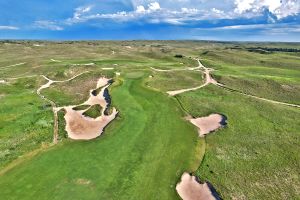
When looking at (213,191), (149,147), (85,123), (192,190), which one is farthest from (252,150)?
(85,123)

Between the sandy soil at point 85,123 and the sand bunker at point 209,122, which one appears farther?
the sand bunker at point 209,122

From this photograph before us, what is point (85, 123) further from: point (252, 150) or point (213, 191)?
point (252, 150)

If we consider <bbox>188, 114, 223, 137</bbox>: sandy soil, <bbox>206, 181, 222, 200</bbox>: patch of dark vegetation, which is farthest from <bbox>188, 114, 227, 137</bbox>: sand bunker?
Result: <bbox>206, 181, 222, 200</bbox>: patch of dark vegetation

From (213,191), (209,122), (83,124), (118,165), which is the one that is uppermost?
(118,165)

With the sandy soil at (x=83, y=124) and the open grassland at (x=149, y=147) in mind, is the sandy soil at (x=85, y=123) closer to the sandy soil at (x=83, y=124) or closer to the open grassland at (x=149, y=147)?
the sandy soil at (x=83, y=124)

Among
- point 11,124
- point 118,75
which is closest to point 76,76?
point 118,75

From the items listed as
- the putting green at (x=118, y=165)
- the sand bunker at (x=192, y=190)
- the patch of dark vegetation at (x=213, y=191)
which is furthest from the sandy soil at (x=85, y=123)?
the patch of dark vegetation at (x=213, y=191)
